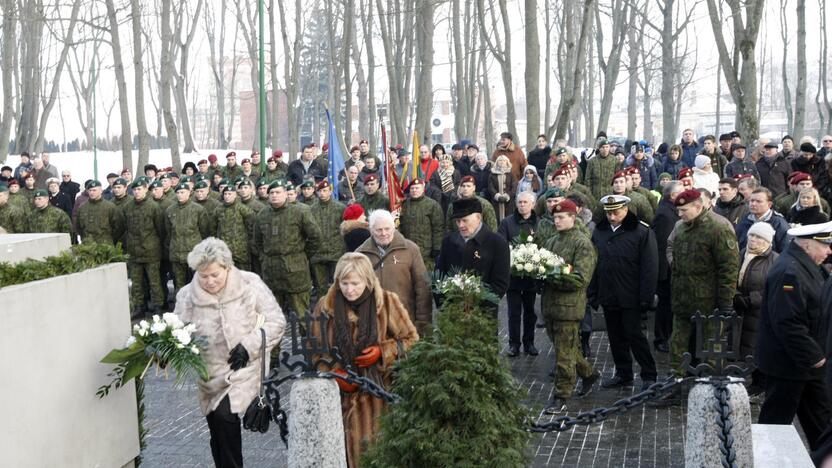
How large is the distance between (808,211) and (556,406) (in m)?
3.62

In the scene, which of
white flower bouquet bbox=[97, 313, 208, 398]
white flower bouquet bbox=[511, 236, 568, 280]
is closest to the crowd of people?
white flower bouquet bbox=[511, 236, 568, 280]

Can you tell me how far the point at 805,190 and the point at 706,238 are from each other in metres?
2.84

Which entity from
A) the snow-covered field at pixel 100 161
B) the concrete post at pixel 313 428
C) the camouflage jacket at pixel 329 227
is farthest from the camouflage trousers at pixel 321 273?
the snow-covered field at pixel 100 161

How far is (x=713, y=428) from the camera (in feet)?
16.7

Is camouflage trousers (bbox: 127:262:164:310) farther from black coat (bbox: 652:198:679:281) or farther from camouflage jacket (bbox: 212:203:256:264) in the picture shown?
black coat (bbox: 652:198:679:281)

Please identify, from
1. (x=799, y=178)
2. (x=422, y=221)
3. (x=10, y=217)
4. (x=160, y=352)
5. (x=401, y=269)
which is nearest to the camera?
(x=160, y=352)

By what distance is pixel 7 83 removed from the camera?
39906 mm

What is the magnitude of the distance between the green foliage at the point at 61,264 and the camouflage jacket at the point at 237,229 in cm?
762

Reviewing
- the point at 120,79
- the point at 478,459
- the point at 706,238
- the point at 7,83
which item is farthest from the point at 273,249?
the point at 7,83

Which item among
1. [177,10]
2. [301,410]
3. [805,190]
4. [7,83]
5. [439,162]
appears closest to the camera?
[301,410]

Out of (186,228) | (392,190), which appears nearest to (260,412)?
(392,190)

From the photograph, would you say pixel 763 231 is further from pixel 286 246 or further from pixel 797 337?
pixel 286 246

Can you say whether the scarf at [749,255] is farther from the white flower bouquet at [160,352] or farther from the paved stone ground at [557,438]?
the white flower bouquet at [160,352]

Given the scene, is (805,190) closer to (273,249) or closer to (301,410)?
(273,249)
